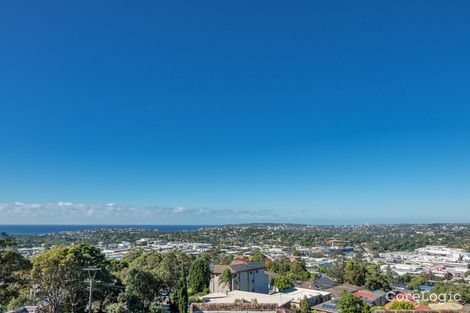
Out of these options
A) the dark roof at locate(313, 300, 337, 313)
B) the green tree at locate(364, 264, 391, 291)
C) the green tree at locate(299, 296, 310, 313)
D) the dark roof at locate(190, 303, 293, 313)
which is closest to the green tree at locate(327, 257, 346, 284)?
the green tree at locate(364, 264, 391, 291)

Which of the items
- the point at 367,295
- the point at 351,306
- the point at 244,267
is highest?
the point at 244,267

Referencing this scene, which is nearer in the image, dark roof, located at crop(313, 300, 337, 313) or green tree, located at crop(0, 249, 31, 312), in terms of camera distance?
green tree, located at crop(0, 249, 31, 312)

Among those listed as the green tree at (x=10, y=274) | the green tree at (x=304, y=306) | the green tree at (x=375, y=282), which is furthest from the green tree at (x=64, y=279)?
the green tree at (x=375, y=282)

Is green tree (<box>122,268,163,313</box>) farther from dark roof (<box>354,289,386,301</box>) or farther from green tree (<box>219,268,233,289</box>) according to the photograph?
dark roof (<box>354,289,386,301</box>)

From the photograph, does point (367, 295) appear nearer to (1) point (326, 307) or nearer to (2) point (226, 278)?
(1) point (326, 307)

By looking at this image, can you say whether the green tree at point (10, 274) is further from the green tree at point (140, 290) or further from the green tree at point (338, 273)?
the green tree at point (338, 273)

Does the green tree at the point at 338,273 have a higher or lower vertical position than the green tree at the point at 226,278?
lower

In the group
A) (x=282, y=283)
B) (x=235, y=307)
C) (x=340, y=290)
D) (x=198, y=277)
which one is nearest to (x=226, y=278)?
(x=198, y=277)

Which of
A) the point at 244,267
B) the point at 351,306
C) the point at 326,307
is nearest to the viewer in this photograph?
the point at 351,306
